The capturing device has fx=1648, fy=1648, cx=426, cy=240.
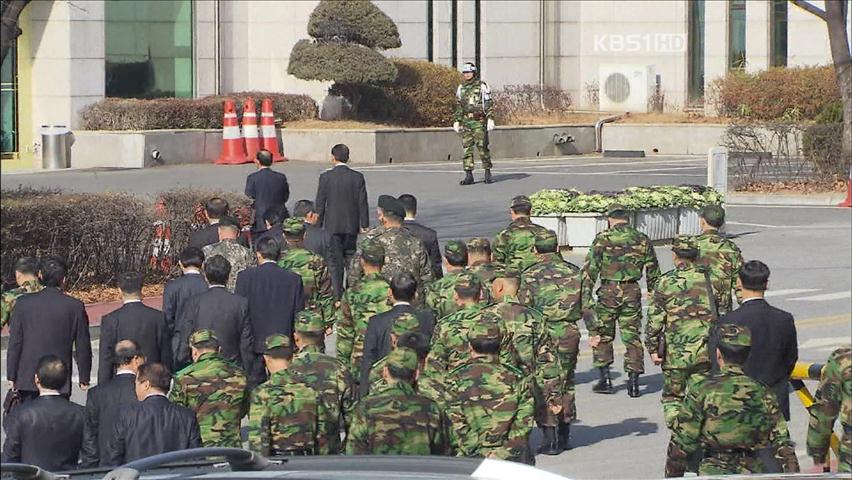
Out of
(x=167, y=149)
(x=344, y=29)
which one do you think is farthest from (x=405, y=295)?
(x=344, y=29)

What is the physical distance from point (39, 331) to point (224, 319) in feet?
4.02

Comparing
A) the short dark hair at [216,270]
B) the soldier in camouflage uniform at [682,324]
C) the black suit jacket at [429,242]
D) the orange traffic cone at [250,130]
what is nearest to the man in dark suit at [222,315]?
the short dark hair at [216,270]

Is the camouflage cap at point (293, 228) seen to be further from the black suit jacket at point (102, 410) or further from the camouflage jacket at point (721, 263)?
the black suit jacket at point (102, 410)

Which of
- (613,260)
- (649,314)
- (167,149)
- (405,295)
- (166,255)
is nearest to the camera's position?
(405,295)

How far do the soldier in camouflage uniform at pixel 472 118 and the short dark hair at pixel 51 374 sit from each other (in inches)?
704

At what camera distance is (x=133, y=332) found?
34.3 ft

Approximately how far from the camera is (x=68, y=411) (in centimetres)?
888

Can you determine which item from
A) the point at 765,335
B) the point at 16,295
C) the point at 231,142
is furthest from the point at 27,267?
the point at 231,142

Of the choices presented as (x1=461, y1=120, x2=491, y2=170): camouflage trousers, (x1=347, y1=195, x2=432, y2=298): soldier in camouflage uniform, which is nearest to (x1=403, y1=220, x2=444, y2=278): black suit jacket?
(x1=347, y1=195, x2=432, y2=298): soldier in camouflage uniform

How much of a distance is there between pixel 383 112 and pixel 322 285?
67.2 ft

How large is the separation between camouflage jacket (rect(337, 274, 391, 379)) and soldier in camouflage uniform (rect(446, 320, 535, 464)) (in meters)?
2.34

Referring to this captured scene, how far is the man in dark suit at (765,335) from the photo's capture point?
1027 cm

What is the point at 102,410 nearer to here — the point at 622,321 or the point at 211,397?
the point at 211,397

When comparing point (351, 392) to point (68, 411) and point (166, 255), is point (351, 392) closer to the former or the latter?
point (68, 411)
